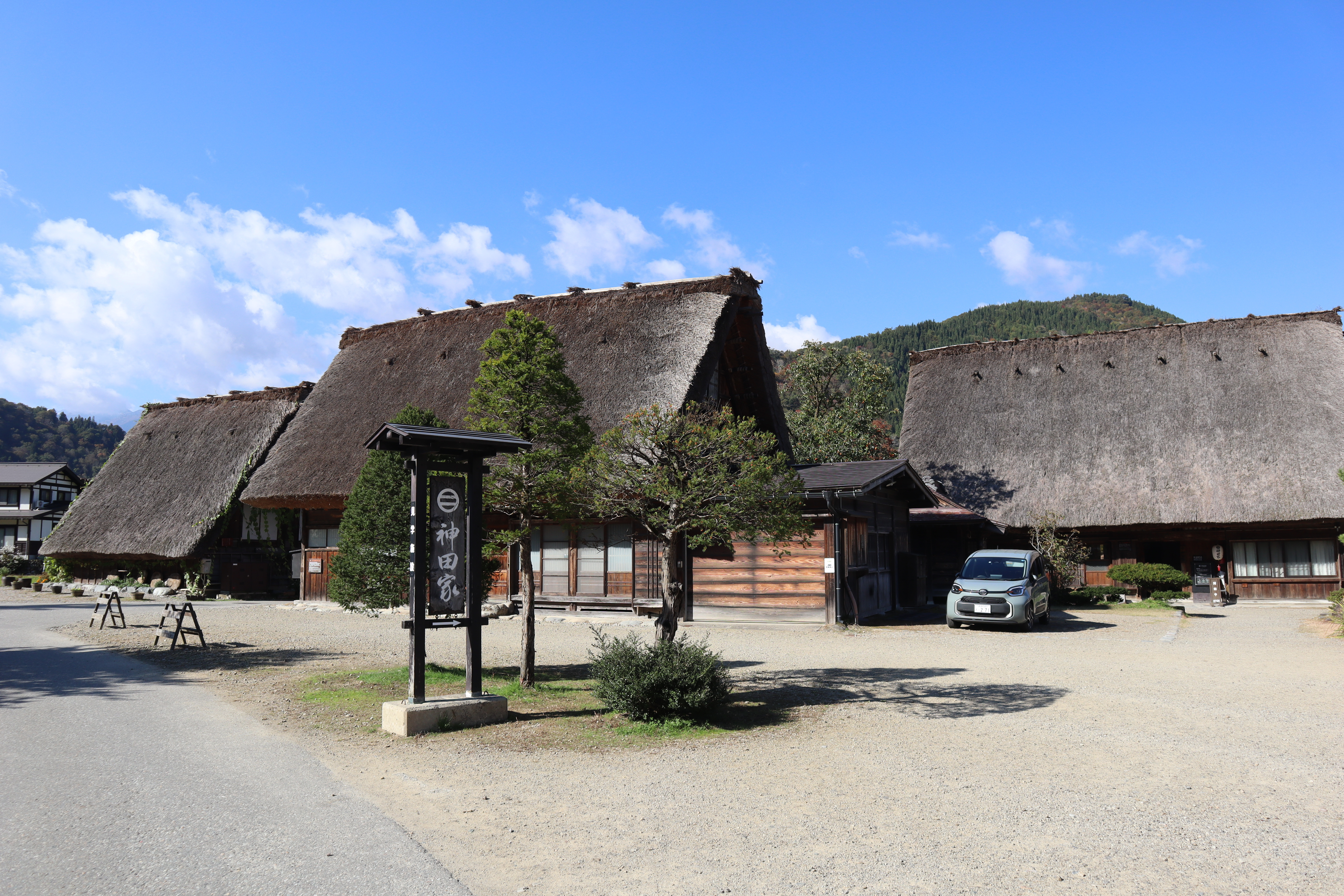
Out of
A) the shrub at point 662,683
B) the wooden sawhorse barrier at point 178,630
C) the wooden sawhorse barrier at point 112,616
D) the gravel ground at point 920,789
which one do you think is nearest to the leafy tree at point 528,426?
the shrub at point 662,683

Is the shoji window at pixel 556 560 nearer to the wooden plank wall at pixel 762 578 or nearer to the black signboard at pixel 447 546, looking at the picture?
the wooden plank wall at pixel 762 578

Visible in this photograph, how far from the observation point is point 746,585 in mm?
18219

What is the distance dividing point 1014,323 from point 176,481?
7693cm

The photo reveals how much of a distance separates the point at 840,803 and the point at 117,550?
29375 mm

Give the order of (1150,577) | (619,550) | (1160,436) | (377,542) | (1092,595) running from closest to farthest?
(377,542)
(619,550)
(1092,595)
(1150,577)
(1160,436)

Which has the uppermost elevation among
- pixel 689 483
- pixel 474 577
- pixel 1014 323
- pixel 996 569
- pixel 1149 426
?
pixel 1014 323

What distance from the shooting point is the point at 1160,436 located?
25000mm

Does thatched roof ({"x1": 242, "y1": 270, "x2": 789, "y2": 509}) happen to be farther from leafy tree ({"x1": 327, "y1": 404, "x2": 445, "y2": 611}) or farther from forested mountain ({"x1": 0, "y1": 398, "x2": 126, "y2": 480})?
forested mountain ({"x1": 0, "y1": 398, "x2": 126, "y2": 480})

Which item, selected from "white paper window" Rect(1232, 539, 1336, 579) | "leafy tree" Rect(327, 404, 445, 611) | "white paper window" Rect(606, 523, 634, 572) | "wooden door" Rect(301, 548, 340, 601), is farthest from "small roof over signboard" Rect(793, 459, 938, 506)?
"wooden door" Rect(301, 548, 340, 601)

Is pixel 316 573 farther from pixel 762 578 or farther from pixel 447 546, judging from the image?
pixel 447 546

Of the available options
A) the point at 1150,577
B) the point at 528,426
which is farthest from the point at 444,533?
the point at 1150,577

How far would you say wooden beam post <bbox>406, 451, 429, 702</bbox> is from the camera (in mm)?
7941

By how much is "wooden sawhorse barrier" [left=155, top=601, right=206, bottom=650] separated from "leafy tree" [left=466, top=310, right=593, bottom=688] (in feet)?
21.5

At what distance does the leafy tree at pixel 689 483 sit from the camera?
8.79 m
